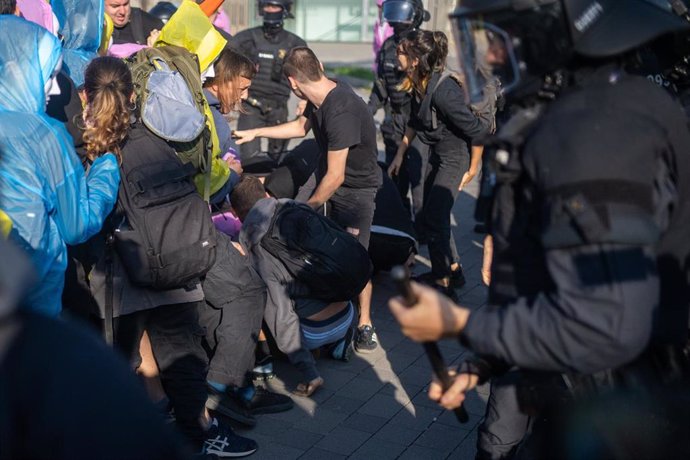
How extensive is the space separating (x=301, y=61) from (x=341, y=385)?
1848 mm

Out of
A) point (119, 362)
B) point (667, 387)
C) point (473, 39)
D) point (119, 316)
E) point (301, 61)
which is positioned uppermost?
point (473, 39)

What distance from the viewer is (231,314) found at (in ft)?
15.7

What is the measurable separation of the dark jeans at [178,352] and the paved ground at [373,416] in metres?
0.42

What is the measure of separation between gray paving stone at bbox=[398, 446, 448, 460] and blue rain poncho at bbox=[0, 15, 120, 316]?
5.87 feet

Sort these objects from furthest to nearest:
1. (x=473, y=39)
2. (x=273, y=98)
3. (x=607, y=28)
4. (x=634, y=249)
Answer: (x=273, y=98), (x=473, y=39), (x=607, y=28), (x=634, y=249)

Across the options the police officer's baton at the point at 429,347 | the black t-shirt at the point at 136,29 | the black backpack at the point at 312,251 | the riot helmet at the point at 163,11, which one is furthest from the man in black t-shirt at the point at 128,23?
the police officer's baton at the point at 429,347

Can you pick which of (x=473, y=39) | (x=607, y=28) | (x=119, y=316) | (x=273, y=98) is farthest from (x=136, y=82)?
(x=273, y=98)

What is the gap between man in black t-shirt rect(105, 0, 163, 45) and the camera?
677cm

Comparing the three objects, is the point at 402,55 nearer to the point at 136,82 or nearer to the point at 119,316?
the point at 136,82

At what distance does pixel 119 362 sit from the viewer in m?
1.79

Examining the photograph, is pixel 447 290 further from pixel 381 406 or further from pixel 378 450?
pixel 378 450

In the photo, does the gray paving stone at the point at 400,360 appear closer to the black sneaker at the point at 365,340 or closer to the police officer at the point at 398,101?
the black sneaker at the point at 365,340

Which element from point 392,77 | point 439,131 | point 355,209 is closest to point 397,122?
point 392,77

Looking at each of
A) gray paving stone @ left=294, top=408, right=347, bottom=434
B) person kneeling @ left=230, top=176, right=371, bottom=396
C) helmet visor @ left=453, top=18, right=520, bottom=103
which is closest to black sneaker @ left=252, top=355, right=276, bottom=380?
person kneeling @ left=230, top=176, right=371, bottom=396
